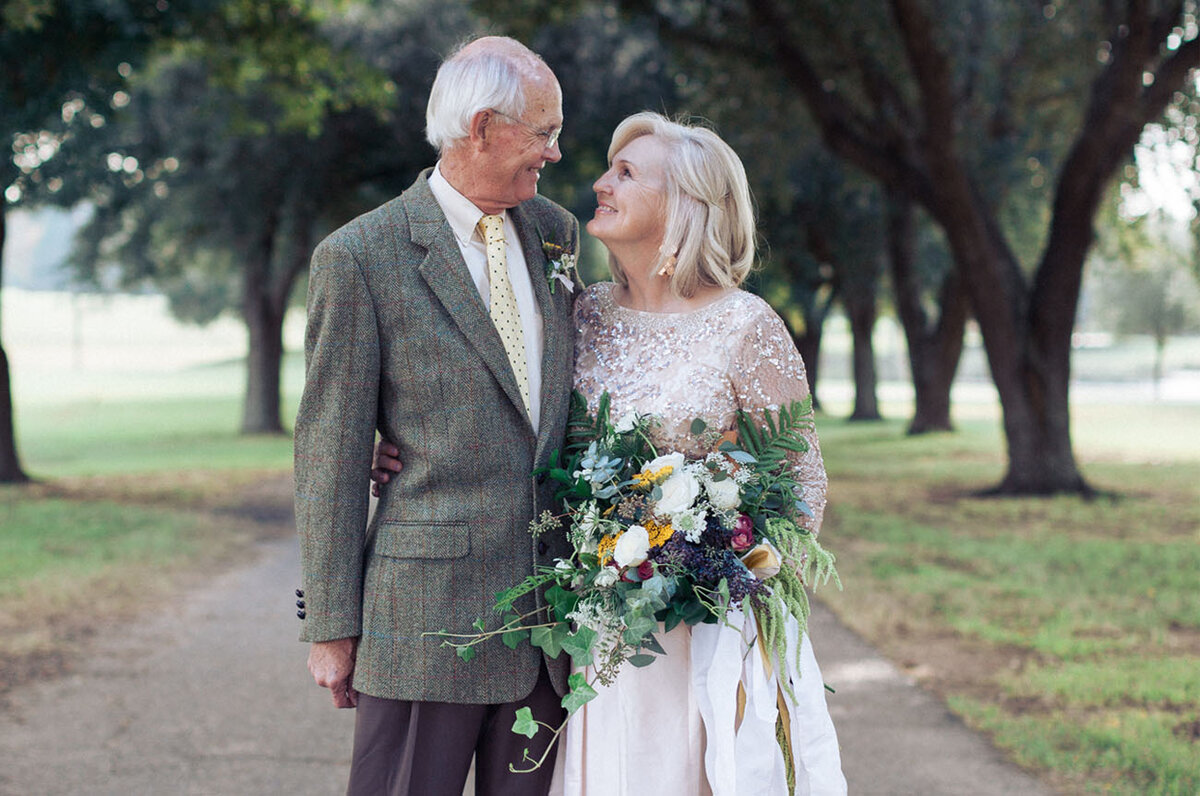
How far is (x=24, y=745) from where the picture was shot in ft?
15.9

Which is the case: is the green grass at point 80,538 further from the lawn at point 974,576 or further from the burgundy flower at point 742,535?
the burgundy flower at point 742,535

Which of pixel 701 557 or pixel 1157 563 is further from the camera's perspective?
pixel 1157 563

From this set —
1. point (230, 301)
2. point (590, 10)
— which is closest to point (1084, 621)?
point (590, 10)

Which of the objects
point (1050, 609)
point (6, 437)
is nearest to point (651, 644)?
point (1050, 609)

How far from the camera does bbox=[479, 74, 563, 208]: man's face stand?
8.80ft

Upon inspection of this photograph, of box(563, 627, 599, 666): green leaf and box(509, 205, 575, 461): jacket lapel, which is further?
box(509, 205, 575, 461): jacket lapel

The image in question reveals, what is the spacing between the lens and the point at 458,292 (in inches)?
104

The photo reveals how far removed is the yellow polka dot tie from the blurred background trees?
552 centimetres

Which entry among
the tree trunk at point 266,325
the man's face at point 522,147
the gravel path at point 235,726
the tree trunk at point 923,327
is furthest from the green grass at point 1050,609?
the tree trunk at point 266,325

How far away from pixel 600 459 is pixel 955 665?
4289 millimetres

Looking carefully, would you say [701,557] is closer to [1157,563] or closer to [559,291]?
[559,291]

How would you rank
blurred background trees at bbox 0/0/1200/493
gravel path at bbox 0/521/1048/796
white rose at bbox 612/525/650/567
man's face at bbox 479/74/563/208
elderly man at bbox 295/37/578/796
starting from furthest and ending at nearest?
blurred background trees at bbox 0/0/1200/493
gravel path at bbox 0/521/1048/796
man's face at bbox 479/74/563/208
elderly man at bbox 295/37/578/796
white rose at bbox 612/525/650/567

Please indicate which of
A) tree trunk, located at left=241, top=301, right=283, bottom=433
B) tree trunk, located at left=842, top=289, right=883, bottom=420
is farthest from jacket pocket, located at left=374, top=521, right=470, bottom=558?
tree trunk, located at left=842, top=289, right=883, bottom=420

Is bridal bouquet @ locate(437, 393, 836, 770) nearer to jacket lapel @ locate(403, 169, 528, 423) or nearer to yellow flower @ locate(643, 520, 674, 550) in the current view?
yellow flower @ locate(643, 520, 674, 550)
